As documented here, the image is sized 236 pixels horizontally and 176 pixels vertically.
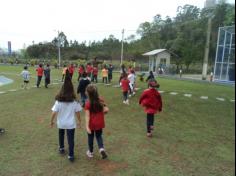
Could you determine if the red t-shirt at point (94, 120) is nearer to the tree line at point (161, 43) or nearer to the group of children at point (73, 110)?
the group of children at point (73, 110)

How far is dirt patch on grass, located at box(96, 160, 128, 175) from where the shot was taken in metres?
5.18

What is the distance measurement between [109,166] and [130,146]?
1342 mm

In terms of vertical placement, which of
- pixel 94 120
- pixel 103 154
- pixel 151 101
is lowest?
pixel 103 154

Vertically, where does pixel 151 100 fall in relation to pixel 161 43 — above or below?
below

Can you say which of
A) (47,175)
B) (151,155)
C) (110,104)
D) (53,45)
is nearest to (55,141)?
(47,175)

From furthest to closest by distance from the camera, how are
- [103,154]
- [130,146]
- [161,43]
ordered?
[161,43] < [130,146] < [103,154]

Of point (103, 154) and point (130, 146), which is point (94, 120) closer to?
point (103, 154)

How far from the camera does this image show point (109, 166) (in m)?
5.42

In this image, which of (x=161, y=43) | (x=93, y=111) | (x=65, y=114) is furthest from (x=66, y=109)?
(x=161, y=43)

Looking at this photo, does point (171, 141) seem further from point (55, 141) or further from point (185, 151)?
point (55, 141)

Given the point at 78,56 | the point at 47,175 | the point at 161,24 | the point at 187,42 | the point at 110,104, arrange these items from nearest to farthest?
the point at 47,175 < the point at 110,104 < the point at 187,42 < the point at 161,24 < the point at 78,56

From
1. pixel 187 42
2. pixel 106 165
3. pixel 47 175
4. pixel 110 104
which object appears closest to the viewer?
pixel 47 175

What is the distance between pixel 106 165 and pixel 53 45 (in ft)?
240

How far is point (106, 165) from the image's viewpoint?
546cm
